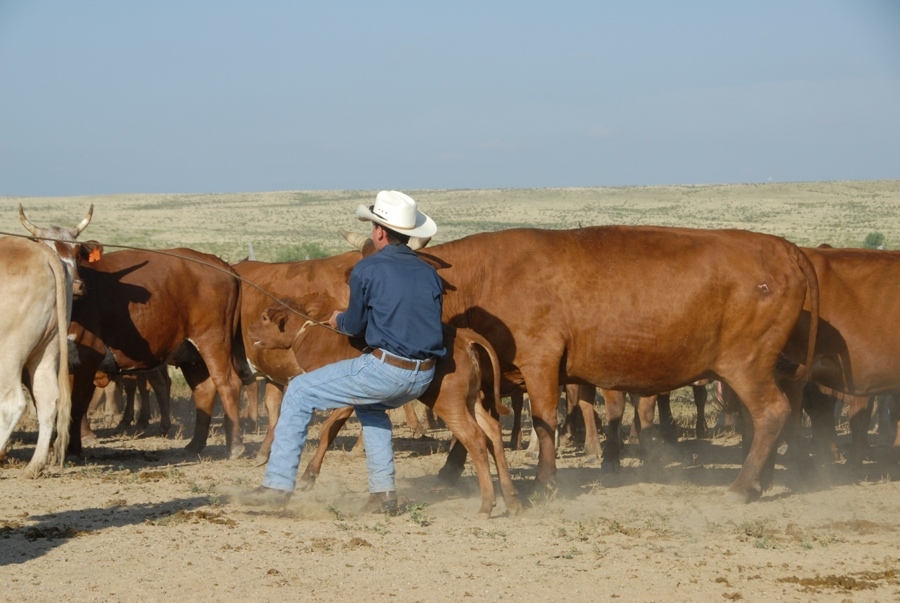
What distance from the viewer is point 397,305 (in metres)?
6.84

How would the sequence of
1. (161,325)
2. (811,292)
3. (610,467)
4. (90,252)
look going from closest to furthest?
(811,292)
(610,467)
(90,252)
(161,325)

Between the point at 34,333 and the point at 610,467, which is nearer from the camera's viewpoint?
the point at 34,333

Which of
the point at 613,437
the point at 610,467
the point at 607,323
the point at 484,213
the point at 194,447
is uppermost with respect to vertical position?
the point at 607,323

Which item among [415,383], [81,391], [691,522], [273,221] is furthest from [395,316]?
[273,221]

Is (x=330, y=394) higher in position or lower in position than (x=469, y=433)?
higher

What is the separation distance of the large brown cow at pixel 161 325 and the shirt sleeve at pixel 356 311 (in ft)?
11.8

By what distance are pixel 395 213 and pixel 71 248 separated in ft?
14.2

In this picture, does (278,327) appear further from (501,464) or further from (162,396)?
(162,396)

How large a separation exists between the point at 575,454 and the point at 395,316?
5141 millimetres

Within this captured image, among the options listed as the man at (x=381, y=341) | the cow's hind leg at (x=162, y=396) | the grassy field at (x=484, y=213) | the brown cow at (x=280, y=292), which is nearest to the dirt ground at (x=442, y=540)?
the man at (x=381, y=341)

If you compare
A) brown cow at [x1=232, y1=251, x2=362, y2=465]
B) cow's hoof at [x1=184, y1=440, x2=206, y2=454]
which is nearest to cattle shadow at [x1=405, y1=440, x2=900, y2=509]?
brown cow at [x1=232, y1=251, x2=362, y2=465]

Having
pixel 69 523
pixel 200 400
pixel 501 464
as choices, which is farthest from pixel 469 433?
pixel 200 400

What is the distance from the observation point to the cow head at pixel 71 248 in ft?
31.8

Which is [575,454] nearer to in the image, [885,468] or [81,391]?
[885,468]
